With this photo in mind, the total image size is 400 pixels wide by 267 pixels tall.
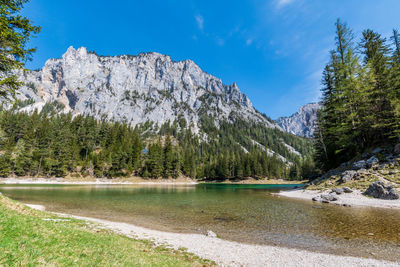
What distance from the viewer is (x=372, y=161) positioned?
1244 inches

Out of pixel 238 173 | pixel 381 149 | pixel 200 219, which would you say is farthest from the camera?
pixel 238 173

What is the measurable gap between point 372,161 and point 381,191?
8713 millimetres

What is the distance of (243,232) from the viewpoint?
15.2 m

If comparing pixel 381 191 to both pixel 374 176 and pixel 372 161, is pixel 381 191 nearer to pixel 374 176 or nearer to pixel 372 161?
pixel 374 176

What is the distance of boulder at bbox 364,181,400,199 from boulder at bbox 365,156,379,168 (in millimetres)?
6631

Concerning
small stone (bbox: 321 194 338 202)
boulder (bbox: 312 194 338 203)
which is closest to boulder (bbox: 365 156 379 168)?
boulder (bbox: 312 194 338 203)

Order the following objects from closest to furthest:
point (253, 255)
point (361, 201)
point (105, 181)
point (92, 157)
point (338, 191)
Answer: point (253, 255) < point (361, 201) < point (338, 191) < point (105, 181) < point (92, 157)

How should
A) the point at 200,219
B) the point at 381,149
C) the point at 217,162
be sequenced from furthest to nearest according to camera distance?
the point at 217,162 → the point at 381,149 → the point at 200,219

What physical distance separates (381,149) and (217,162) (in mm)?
94616

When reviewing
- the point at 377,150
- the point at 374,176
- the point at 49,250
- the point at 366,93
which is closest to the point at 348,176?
the point at 374,176

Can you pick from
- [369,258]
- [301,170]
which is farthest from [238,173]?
[369,258]

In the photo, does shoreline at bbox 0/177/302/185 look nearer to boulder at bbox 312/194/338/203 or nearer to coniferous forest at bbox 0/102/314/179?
coniferous forest at bbox 0/102/314/179

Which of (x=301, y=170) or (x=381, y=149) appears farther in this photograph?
(x=301, y=170)

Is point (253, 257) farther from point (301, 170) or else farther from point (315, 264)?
point (301, 170)
